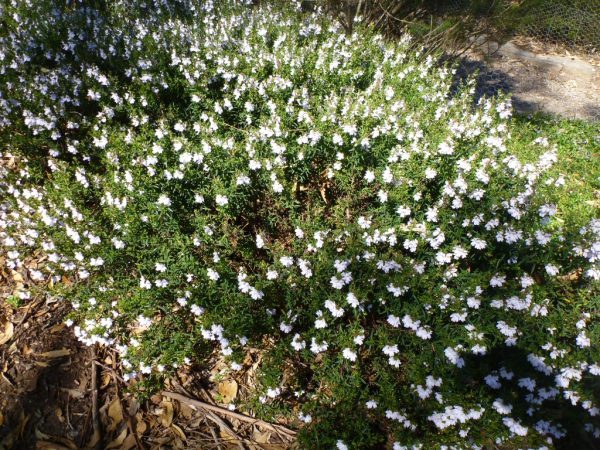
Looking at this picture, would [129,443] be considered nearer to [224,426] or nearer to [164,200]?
[224,426]

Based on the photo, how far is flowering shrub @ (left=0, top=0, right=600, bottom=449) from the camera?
7.91ft

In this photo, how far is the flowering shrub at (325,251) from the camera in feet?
7.91

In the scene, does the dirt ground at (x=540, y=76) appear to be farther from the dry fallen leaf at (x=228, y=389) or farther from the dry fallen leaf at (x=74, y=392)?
the dry fallen leaf at (x=74, y=392)

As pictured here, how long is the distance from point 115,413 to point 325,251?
206cm

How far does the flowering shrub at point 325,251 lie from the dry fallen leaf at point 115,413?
0.95 feet

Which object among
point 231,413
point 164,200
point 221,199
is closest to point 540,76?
point 221,199

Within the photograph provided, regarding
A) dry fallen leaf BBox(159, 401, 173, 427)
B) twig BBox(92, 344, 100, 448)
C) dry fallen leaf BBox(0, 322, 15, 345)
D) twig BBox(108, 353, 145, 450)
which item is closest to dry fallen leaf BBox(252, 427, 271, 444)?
dry fallen leaf BBox(159, 401, 173, 427)

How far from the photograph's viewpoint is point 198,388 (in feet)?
10.1

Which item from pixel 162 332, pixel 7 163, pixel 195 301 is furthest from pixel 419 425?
pixel 7 163

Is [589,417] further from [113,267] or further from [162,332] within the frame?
[113,267]

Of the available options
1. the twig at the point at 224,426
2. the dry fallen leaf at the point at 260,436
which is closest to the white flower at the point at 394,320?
the dry fallen leaf at the point at 260,436

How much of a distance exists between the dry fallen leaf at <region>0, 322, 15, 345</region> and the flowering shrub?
0.93ft

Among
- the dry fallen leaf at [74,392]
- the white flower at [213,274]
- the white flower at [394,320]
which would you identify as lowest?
the dry fallen leaf at [74,392]

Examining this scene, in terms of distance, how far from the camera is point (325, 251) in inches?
105
